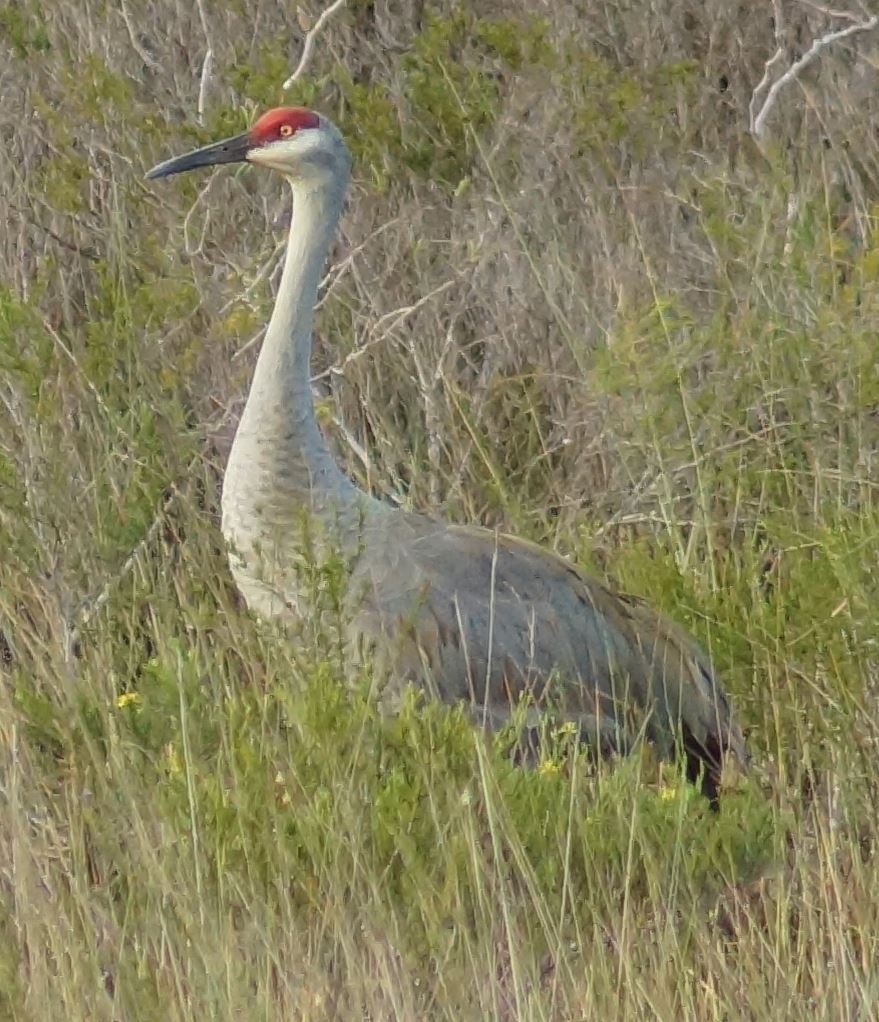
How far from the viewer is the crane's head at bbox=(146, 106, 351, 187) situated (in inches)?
167

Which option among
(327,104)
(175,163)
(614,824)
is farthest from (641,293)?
(614,824)

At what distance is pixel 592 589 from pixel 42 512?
1131mm

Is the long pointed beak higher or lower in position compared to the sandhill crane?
higher

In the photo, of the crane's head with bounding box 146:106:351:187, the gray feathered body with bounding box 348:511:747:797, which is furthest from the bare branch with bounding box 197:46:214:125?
the gray feathered body with bounding box 348:511:747:797

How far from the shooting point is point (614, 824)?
3.09m

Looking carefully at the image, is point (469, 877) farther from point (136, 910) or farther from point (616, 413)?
point (616, 413)

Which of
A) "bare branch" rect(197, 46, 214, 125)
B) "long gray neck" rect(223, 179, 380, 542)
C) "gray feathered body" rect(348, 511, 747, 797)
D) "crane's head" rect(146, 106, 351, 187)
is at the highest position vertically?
"bare branch" rect(197, 46, 214, 125)

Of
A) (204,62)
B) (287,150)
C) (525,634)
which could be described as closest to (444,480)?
(525,634)

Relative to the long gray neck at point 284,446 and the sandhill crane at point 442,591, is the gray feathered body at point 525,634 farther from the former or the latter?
the long gray neck at point 284,446

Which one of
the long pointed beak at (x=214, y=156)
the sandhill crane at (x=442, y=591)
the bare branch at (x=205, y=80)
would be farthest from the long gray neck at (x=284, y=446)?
the bare branch at (x=205, y=80)

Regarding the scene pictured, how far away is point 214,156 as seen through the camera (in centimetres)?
429

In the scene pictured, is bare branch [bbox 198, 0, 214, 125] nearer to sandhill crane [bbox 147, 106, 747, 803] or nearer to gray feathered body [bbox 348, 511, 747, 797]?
sandhill crane [bbox 147, 106, 747, 803]

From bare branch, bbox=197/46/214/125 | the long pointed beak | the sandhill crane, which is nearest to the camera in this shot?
the sandhill crane

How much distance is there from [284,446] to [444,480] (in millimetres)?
1049
